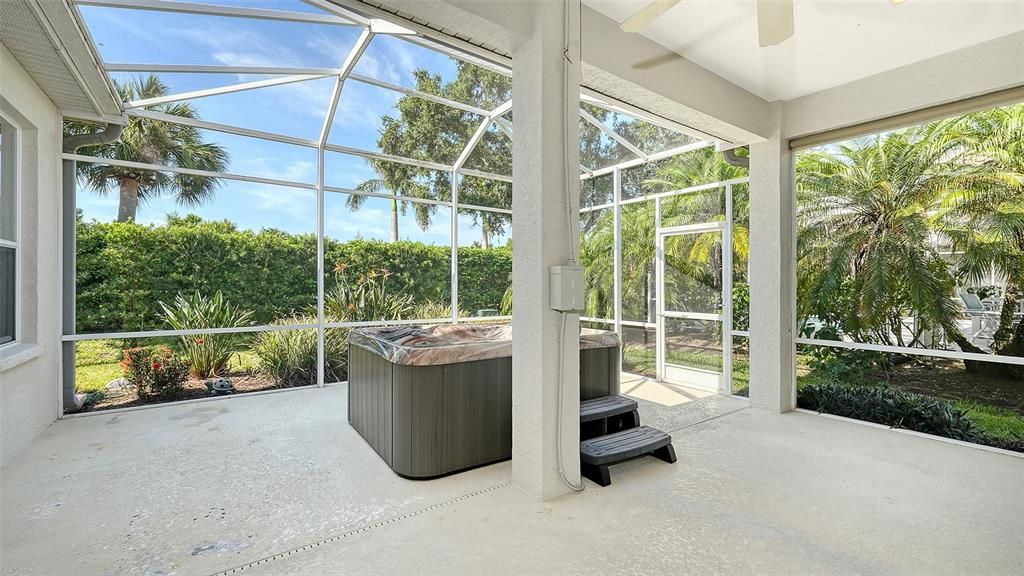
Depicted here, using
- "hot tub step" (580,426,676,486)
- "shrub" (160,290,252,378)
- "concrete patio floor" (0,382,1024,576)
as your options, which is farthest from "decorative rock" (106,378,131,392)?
"hot tub step" (580,426,676,486)

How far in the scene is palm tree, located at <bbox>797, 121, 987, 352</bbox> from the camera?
3498 millimetres

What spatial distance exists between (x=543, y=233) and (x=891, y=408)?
3.65 m

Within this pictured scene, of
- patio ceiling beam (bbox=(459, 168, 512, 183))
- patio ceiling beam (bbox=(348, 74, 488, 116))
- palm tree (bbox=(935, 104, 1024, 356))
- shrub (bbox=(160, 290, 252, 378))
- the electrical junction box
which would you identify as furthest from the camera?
patio ceiling beam (bbox=(459, 168, 512, 183))

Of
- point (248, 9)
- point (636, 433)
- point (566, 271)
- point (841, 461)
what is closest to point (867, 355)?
point (841, 461)

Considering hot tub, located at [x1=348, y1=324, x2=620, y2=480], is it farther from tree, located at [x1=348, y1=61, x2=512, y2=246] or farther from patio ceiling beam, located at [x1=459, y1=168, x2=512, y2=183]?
patio ceiling beam, located at [x1=459, y1=168, x2=512, y2=183]

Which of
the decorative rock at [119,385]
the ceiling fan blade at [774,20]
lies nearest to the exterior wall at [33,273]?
the decorative rock at [119,385]

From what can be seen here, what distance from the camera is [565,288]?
2.31 meters

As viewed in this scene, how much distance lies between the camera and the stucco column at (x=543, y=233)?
233 cm

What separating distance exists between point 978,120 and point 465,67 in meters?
4.37

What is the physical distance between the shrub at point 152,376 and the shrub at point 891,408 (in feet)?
21.2

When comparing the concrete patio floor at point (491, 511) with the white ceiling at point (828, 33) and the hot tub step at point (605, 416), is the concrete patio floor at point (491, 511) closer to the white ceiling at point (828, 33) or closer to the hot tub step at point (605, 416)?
the hot tub step at point (605, 416)

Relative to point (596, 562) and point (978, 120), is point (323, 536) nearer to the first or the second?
point (596, 562)

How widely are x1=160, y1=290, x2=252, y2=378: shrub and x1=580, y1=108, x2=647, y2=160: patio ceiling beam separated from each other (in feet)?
16.4

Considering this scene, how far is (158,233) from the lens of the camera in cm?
507
